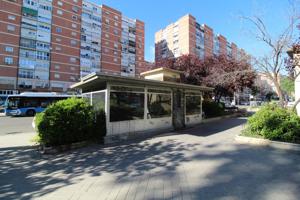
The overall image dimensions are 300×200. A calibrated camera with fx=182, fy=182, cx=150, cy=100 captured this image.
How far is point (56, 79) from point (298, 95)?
4374cm

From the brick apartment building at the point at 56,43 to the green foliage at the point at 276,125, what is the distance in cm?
4268

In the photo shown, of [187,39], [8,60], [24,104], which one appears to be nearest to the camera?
[24,104]

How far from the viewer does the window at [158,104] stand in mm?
9641

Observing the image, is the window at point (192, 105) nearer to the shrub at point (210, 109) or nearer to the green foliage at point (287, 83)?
the shrub at point (210, 109)

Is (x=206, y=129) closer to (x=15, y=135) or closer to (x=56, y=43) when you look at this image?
(x=15, y=135)

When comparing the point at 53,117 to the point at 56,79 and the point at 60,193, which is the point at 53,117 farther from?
the point at 56,79

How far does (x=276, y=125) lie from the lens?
719cm

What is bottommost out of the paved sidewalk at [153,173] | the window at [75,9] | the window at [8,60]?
the paved sidewalk at [153,173]

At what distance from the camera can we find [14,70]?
36.8 m

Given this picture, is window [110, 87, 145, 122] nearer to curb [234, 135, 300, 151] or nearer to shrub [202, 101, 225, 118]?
curb [234, 135, 300, 151]

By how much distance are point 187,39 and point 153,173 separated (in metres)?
59.9

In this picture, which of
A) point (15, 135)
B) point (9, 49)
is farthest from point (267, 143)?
point (9, 49)

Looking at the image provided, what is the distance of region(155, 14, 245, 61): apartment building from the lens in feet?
196

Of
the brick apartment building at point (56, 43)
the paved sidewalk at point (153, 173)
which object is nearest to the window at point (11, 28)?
the brick apartment building at point (56, 43)
